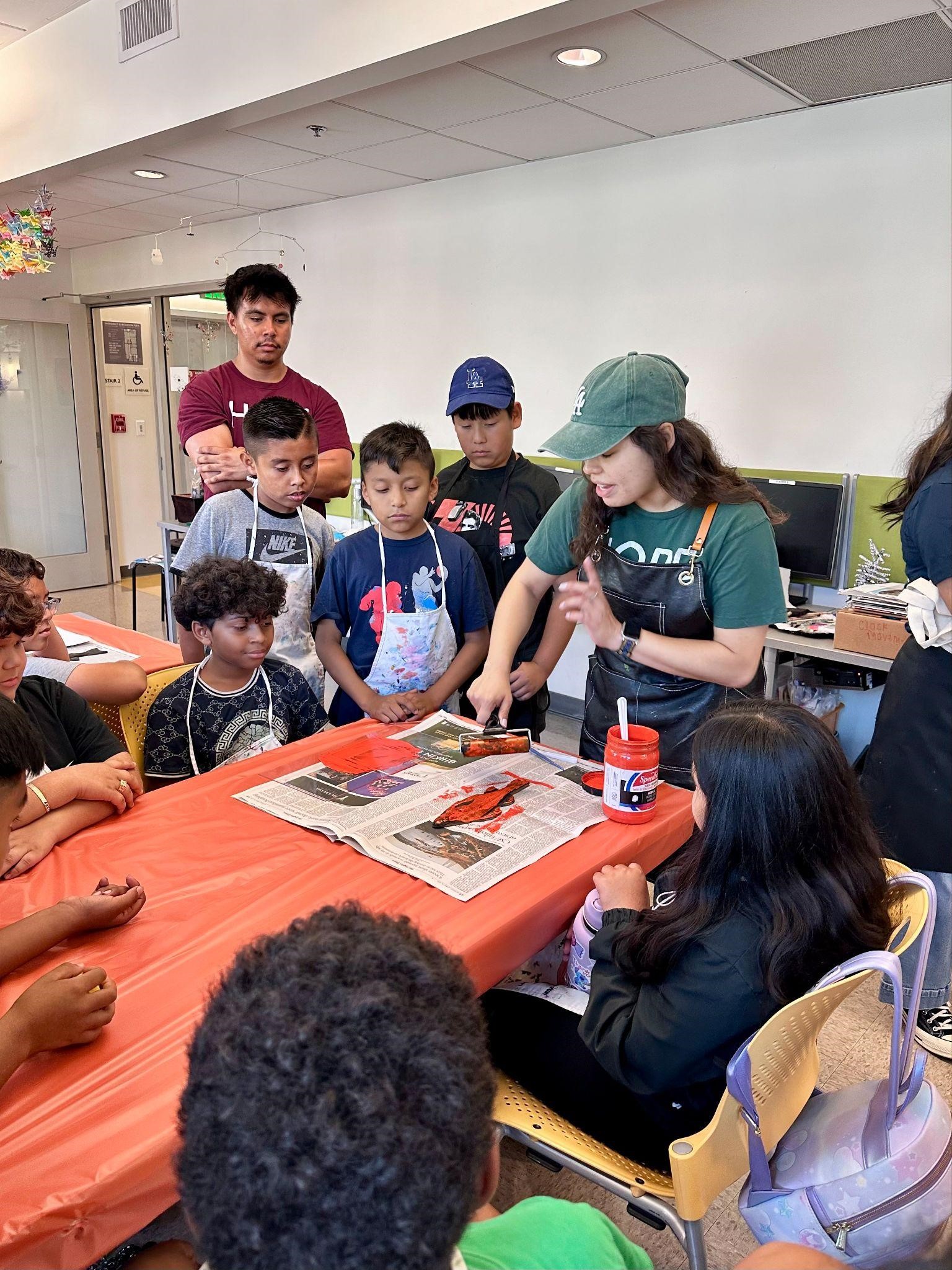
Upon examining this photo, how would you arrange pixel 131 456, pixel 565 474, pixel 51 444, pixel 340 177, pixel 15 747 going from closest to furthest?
pixel 15 747
pixel 565 474
pixel 340 177
pixel 51 444
pixel 131 456

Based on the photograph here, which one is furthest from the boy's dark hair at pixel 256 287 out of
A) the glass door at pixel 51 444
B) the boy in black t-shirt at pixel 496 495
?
the glass door at pixel 51 444

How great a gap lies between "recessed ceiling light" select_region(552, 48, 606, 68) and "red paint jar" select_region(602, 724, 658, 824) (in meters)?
2.52

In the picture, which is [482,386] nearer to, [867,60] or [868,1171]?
[867,60]

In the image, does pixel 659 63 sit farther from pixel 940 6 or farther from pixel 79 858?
pixel 79 858

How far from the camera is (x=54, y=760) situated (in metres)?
1.69

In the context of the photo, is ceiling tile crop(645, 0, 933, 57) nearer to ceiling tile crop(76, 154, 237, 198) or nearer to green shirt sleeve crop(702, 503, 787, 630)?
green shirt sleeve crop(702, 503, 787, 630)

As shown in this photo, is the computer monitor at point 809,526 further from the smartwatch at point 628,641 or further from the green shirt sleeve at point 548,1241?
the green shirt sleeve at point 548,1241

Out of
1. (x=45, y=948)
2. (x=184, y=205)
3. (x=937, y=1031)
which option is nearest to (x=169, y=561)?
(x=184, y=205)

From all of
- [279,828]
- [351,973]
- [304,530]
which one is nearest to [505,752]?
[279,828]

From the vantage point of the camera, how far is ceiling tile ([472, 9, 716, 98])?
9.14 feet

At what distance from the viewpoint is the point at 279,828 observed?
4.93ft

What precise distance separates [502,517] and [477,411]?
1.08 feet

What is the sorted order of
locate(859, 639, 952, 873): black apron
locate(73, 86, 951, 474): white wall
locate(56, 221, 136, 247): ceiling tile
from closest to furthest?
locate(859, 639, 952, 873): black apron
locate(73, 86, 951, 474): white wall
locate(56, 221, 136, 247): ceiling tile

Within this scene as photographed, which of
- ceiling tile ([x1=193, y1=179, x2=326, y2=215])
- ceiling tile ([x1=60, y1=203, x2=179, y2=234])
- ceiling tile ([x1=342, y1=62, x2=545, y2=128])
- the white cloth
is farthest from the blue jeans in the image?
ceiling tile ([x1=60, y1=203, x2=179, y2=234])
